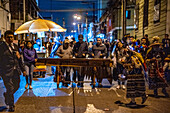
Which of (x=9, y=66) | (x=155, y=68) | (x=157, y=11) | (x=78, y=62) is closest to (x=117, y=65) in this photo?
(x=78, y=62)

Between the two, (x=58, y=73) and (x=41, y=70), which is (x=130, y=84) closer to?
(x=58, y=73)

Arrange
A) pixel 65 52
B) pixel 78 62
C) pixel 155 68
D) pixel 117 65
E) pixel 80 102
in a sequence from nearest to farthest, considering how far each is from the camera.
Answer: pixel 80 102, pixel 155 68, pixel 78 62, pixel 117 65, pixel 65 52

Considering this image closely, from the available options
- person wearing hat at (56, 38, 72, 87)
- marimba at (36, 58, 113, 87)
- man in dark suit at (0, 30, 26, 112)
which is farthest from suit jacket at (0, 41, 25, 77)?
person wearing hat at (56, 38, 72, 87)

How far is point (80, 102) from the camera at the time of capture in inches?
289

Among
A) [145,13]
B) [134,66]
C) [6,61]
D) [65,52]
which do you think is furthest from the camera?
[145,13]

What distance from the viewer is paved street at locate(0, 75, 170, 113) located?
6379 mm

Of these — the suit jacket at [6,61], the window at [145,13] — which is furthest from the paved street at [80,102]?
the window at [145,13]

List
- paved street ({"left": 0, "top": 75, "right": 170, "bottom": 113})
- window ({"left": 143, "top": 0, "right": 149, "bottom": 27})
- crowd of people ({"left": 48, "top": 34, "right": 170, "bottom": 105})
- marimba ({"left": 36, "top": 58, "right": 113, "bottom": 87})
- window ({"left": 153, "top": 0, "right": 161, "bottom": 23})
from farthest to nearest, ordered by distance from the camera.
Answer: window ({"left": 143, "top": 0, "right": 149, "bottom": 27})
window ({"left": 153, "top": 0, "right": 161, "bottom": 23})
marimba ({"left": 36, "top": 58, "right": 113, "bottom": 87})
crowd of people ({"left": 48, "top": 34, "right": 170, "bottom": 105})
paved street ({"left": 0, "top": 75, "right": 170, "bottom": 113})

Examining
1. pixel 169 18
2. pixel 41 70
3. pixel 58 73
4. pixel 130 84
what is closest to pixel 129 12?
pixel 169 18

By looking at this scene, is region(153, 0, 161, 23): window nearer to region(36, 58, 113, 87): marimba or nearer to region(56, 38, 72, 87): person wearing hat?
region(56, 38, 72, 87): person wearing hat

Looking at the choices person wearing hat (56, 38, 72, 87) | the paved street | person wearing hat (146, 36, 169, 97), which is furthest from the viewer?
person wearing hat (56, 38, 72, 87)

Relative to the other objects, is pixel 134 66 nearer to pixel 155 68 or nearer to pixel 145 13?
pixel 155 68

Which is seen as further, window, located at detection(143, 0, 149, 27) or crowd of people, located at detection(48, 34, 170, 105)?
window, located at detection(143, 0, 149, 27)

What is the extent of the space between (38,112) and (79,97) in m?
2.21
